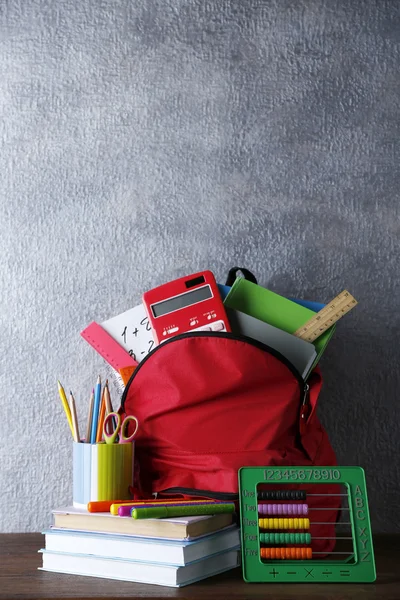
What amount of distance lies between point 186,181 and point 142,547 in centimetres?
65

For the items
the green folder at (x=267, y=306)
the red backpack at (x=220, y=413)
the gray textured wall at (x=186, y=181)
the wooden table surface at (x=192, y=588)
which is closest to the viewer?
the wooden table surface at (x=192, y=588)

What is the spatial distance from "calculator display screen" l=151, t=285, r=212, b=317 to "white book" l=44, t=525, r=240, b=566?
1.06 ft

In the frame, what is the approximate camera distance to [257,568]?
753mm

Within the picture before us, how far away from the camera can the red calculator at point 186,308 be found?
95 cm

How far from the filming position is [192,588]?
2.40ft

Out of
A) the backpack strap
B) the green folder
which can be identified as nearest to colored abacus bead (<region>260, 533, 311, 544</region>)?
the green folder

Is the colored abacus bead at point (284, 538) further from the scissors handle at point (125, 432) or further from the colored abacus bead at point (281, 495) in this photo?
the scissors handle at point (125, 432)

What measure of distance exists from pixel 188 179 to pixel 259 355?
42 centimetres

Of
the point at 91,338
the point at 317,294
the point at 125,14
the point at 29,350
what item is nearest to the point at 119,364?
the point at 91,338

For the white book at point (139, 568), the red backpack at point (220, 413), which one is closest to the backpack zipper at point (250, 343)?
the red backpack at point (220, 413)

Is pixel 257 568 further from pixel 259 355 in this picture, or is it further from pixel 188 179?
pixel 188 179

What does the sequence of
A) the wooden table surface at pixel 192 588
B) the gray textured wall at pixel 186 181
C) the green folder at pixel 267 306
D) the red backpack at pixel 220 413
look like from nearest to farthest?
1. the wooden table surface at pixel 192 588
2. the red backpack at pixel 220 413
3. the green folder at pixel 267 306
4. the gray textured wall at pixel 186 181

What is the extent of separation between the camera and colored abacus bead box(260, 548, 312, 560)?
0.76 m

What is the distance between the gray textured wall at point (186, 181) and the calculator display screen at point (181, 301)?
0.54 feet
